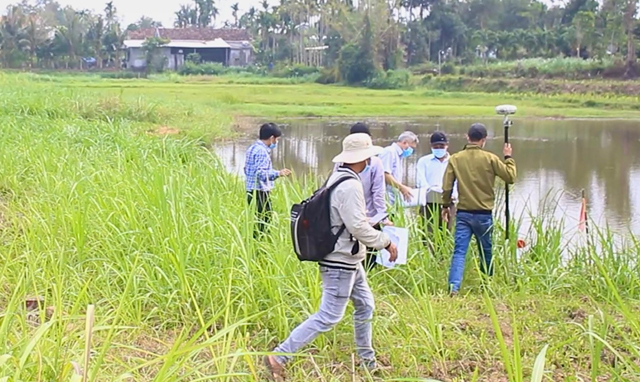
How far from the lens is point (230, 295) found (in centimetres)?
404

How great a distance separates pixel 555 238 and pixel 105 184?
145 inches

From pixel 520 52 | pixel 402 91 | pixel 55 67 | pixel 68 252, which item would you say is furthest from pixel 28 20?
pixel 68 252

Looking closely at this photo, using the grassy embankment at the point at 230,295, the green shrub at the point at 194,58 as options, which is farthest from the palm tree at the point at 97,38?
the grassy embankment at the point at 230,295

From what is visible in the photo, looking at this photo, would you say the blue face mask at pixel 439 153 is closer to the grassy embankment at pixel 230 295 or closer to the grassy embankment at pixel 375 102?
the grassy embankment at pixel 230 295

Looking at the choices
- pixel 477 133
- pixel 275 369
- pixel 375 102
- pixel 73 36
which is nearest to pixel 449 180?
pixel 477 133

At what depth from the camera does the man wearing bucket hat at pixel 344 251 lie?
3441 millimetres

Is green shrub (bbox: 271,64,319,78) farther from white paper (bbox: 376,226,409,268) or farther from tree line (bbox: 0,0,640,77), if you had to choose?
white paper (bbox: 376,226,409,268)

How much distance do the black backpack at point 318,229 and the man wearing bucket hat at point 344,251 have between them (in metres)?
0.02

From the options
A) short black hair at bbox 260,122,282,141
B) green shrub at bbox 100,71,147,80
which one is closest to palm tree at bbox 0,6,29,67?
green shrub at bbox 100,71,147,80

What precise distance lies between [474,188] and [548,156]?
42.9ft

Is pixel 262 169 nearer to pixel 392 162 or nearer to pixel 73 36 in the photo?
pixel 392 162

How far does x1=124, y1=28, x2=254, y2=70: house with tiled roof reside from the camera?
187 feet

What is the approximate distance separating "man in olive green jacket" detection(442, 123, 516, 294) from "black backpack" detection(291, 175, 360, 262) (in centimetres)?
200

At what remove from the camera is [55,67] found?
5331 centimetres
